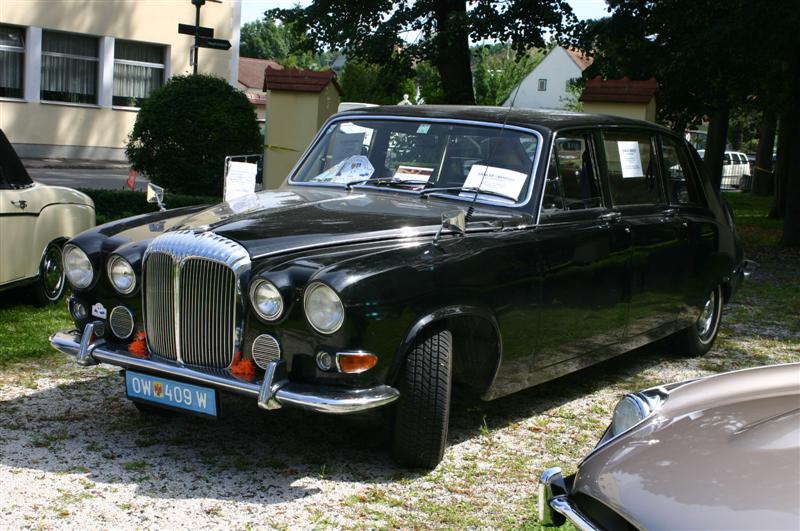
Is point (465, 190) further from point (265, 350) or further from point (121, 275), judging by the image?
point (121, 275)

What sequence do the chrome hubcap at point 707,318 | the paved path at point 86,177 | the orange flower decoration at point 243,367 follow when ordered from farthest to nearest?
the paved path at point 86,177, the chrome hubcap at point 707,318, the orange flower decoration at point 243,367

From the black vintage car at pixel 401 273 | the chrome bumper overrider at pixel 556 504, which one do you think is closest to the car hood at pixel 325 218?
the black vintage car at pixel 401 273

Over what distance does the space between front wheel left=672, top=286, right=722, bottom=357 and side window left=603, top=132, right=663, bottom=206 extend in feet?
3.96

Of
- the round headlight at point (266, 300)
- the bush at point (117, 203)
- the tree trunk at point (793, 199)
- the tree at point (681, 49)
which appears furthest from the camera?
the tree trunk at point (793, 199)

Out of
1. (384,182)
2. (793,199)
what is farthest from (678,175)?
(793,199)

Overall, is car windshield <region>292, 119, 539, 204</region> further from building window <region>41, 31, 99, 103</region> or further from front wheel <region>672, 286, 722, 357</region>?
building window <region>41, 31, 99, 103</region>

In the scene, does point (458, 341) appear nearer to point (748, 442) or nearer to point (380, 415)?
point (380, 415)

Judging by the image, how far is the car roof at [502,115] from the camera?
6.05 m

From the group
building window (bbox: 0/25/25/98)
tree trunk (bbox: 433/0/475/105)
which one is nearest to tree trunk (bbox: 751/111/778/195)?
tree trunk (bbox: 433/0/475/105)

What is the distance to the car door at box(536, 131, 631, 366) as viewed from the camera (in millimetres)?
5699

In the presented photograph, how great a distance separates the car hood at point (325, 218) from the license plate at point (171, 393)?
696mm

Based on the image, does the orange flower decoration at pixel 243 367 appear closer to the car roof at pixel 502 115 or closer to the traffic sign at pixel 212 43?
the car roof at pixel 502 115

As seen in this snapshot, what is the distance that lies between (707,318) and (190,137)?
8321 millimetres

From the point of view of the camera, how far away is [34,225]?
7973 millimetres
